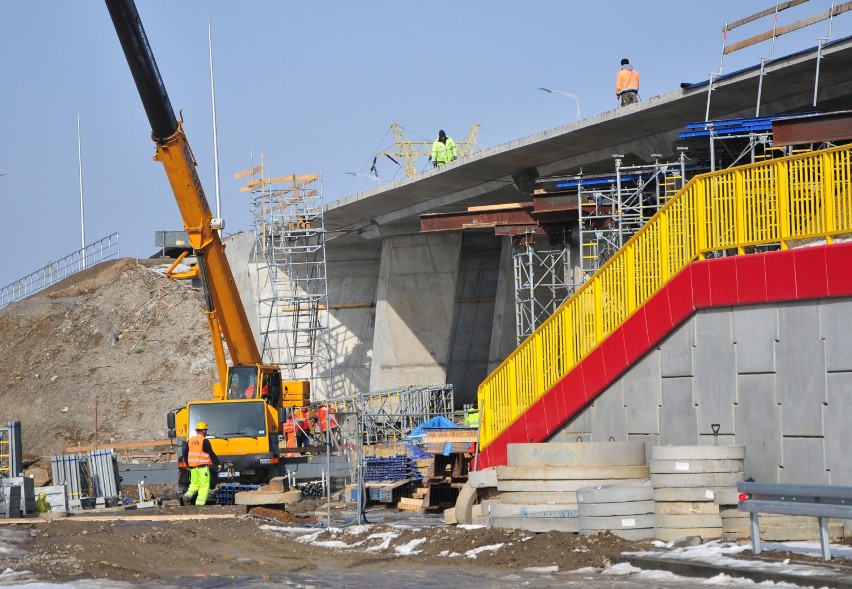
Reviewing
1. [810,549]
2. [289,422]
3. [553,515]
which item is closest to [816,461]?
[810,549]

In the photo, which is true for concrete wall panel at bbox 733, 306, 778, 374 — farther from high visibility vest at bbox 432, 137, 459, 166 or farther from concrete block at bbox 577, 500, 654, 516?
high visibility vest at bbox 432, 137, 459, 166

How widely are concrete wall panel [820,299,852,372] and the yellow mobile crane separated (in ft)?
47.6

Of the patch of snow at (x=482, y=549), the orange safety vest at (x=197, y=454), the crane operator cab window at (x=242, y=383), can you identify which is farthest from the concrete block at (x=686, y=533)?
the crane operator cab window at (x=242, y=383)

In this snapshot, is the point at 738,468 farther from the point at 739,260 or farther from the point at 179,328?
the point at 179,328

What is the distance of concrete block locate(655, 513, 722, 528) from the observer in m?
13.0

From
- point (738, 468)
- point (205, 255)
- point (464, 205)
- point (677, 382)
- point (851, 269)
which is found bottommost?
point (738, 468)

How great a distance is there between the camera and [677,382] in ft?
49.3

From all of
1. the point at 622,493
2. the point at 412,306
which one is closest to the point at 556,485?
the point at 622,493

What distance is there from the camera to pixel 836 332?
1300 cm

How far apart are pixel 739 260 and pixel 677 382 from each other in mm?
1801

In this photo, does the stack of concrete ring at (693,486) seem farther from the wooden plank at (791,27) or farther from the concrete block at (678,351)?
the wooden plank at (791,27)

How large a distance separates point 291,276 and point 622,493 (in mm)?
33524

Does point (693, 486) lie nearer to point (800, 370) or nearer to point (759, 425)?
→ point (759, 425)

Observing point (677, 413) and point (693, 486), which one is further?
point (677, 413)
